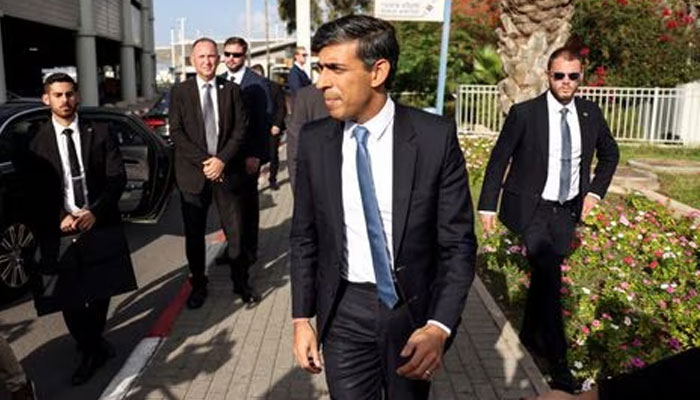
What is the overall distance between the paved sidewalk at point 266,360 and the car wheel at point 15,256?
64.5 inches

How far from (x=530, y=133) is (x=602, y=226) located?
3.73 m

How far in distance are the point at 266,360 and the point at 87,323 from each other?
1.21 metres

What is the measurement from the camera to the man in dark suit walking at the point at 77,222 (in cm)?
425

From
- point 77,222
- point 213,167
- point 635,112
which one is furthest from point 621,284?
point 635,112

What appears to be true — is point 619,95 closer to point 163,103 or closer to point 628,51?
point 628,51

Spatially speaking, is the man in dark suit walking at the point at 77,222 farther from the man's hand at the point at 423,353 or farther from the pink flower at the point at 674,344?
the pink flower at the point at 674,344

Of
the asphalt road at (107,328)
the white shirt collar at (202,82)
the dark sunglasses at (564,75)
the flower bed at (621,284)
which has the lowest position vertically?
the asphalt road at (107,328)

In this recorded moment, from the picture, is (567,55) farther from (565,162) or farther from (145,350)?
(145,350)

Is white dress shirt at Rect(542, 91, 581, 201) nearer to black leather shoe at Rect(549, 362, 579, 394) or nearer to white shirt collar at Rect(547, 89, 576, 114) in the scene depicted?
white shirt collar at Rect(547, 89, 576, 114)

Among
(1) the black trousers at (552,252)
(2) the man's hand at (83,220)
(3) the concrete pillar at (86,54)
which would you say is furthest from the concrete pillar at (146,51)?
(1) the black trousers at (552,252)

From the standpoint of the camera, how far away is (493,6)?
72.3 feet

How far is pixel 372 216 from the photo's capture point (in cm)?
239

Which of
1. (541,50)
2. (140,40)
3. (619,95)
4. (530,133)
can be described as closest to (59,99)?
(530,133)

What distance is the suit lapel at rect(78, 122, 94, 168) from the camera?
4371mm
